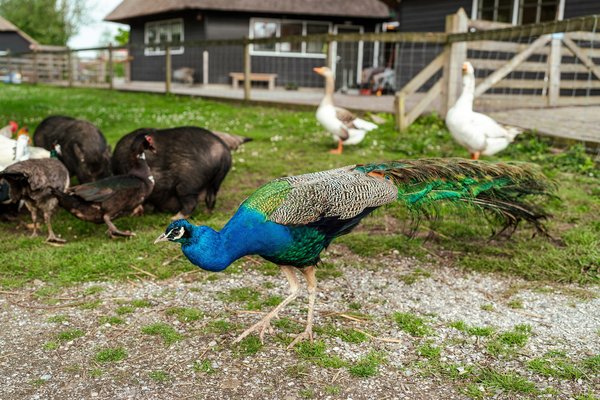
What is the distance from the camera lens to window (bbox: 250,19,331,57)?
28781 mm

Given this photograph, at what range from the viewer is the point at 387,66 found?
2806cm

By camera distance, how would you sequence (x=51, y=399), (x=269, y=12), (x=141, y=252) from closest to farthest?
(x=51, y=399) → (x=141, y=252) → (x=269, y=12)

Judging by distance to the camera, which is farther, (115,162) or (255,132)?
(255,132)

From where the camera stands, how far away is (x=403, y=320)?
448 centimetres

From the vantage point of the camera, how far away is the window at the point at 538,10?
17812mm

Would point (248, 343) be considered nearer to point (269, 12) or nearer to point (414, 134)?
point (414, 134)

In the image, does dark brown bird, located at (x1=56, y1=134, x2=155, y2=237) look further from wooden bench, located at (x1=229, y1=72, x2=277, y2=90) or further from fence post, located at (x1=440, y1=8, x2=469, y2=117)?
wooden bench, located at (x1=229, y1=72, x2=277, y2=90)

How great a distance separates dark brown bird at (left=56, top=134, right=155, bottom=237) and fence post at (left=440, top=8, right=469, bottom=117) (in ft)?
24.4

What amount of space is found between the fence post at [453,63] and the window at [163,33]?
20.3 meters

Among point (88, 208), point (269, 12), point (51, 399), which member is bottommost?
point (51, 399)

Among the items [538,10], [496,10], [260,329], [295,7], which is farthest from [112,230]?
[295,7]

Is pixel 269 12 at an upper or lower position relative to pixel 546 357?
upper

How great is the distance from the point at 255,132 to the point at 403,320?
8660 mm

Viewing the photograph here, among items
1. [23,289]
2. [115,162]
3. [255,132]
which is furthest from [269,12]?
[23,289]
